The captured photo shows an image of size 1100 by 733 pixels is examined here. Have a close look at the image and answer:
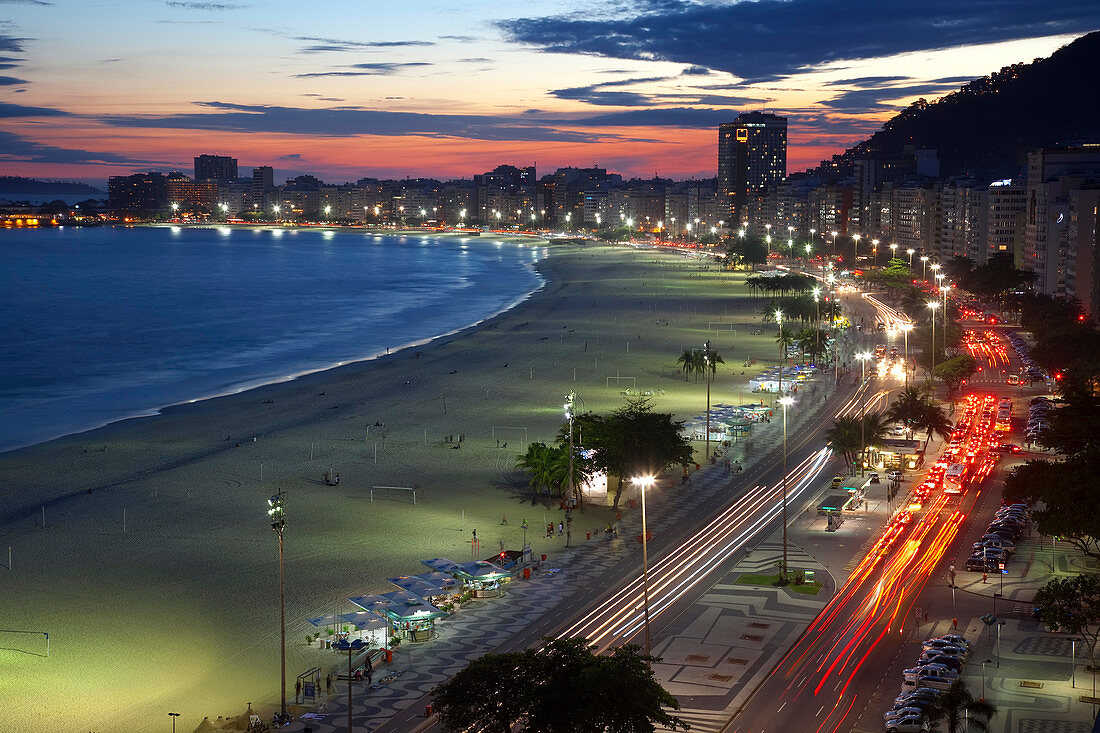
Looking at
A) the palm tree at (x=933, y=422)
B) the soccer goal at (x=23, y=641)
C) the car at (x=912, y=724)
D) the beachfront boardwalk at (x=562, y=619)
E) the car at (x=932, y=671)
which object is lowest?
the soccer goal at (x=23, y=641)

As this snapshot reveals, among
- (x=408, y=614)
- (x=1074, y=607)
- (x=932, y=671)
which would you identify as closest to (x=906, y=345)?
(x=1074, y=607)

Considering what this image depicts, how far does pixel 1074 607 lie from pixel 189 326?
3668 inches

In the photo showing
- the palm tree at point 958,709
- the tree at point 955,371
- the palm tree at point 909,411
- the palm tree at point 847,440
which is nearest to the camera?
the palm tree at point 958,709

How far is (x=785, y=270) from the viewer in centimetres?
17050

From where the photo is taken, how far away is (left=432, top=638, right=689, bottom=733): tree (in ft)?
68.7

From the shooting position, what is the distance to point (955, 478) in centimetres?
4494

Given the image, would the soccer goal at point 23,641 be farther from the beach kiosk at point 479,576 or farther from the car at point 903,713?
the car at point 903,713

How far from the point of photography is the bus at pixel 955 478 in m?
44.4

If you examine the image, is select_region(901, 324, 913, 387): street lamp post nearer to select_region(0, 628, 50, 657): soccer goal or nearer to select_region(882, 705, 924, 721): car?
select_region(882, 705, 924, 721): car

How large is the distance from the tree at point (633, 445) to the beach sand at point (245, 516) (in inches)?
77.5

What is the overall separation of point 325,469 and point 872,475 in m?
23.4

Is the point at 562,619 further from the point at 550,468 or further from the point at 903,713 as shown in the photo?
the point at 550,468

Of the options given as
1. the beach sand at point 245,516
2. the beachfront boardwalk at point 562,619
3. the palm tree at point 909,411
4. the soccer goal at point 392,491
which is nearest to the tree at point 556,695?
the beachfront boardwalk at point 562,619

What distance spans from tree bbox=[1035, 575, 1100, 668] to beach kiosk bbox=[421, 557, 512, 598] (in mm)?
15017
